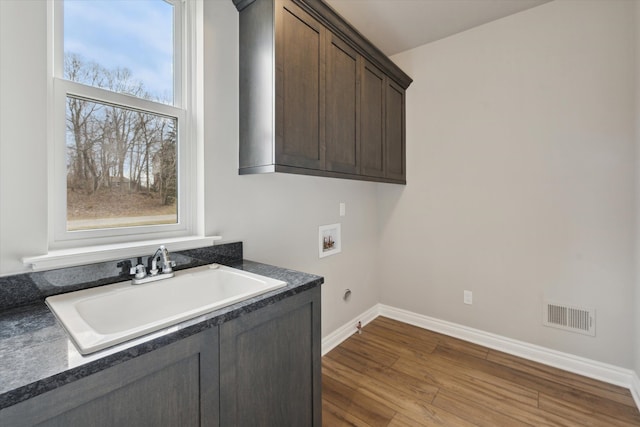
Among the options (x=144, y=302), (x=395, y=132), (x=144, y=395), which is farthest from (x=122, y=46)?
(x=395, y=132)

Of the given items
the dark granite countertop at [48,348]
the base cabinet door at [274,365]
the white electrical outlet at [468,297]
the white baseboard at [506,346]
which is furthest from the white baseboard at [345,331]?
the dark granite countertop at [48,348]

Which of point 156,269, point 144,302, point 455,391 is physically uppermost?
point 156,269

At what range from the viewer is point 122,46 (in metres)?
1.39

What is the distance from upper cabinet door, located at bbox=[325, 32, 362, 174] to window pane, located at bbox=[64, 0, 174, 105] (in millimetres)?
912

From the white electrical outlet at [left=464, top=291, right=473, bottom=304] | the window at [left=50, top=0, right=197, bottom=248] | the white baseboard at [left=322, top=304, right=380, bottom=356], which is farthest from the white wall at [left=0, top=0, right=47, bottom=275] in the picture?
the white electrical outlet at [left=464, top=291, right=473, bottom=304]

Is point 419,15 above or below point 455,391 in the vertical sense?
above

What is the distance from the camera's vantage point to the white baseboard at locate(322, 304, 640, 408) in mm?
1928

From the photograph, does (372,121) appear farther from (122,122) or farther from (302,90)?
(122,122)

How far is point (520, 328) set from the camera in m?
2.28

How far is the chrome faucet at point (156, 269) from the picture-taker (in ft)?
4.07

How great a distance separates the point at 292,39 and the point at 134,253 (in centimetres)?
135

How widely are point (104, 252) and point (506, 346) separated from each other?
110 inches

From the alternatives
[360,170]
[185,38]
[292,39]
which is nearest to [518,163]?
[360,170]

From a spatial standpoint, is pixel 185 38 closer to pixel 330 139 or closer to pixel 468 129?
pixel 330 139
